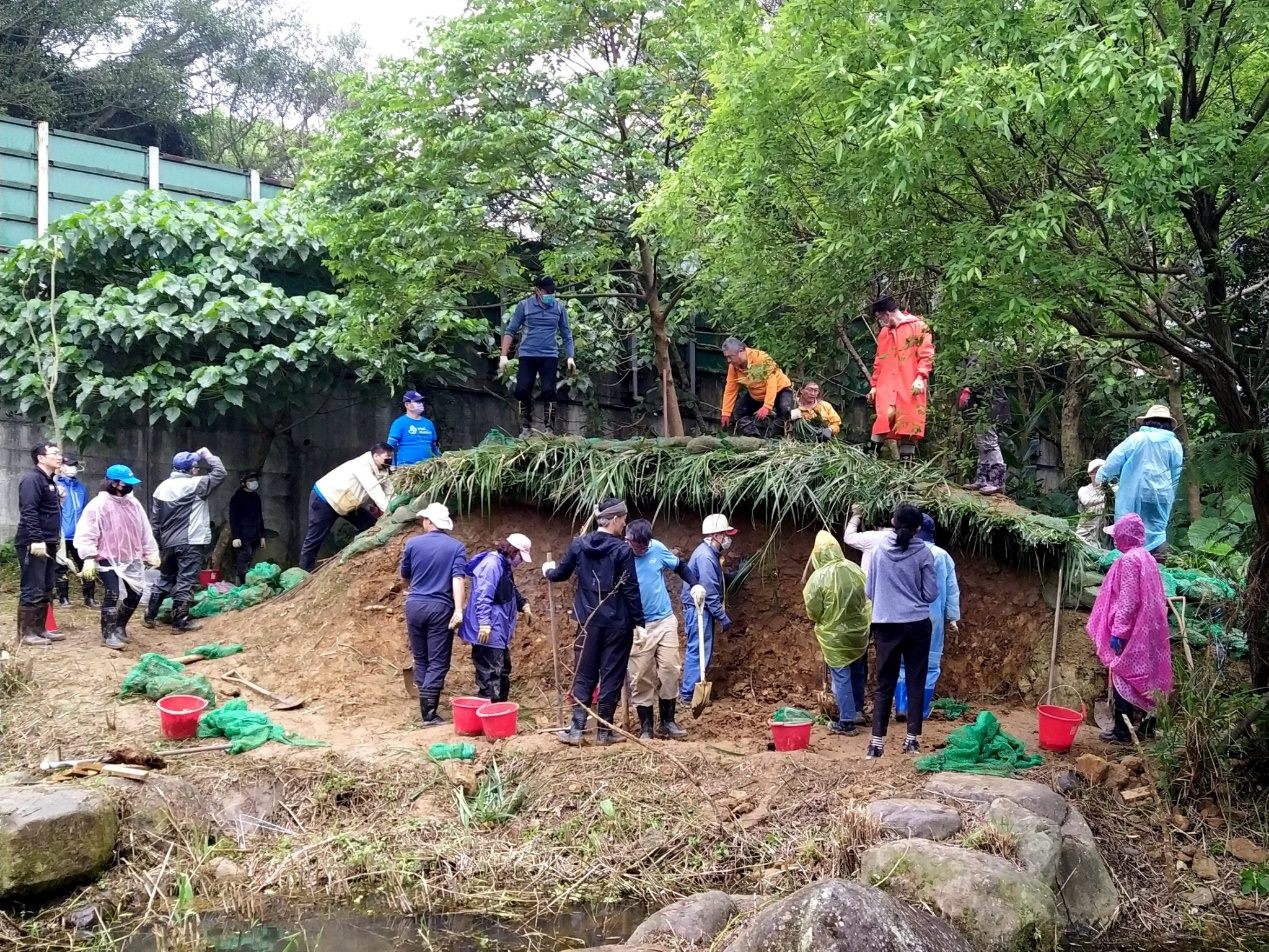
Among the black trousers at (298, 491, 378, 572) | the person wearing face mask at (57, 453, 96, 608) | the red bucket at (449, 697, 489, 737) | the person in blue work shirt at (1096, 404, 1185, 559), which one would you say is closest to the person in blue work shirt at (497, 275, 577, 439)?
the black trousers at (298, 491, 378, 572)

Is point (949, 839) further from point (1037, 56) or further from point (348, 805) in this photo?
point (1037, 56)

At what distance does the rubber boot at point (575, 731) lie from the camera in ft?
23.8

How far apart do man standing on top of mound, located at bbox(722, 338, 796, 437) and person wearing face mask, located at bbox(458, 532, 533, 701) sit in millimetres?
3123

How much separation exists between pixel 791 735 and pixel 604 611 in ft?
4.68

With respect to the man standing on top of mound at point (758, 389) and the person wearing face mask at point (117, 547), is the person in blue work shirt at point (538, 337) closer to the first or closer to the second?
the man standing on top of mound at point (758, 389)

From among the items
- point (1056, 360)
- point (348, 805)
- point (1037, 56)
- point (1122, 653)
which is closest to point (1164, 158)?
point (1037, 56)

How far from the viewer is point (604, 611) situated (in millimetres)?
7234

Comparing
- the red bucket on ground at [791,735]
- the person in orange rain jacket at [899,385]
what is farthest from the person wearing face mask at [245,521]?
the red bucket on ground at [791,735]

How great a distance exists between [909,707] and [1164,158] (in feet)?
11.8

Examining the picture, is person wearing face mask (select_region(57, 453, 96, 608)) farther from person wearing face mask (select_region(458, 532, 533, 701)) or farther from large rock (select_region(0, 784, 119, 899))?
large rock (select_region(0, 784, 119, 899))

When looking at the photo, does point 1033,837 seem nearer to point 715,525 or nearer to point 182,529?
point 715,525

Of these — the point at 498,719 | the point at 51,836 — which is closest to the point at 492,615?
the point at 498,719

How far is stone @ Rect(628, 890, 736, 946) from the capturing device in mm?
4992

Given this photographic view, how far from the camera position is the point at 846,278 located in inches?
281
